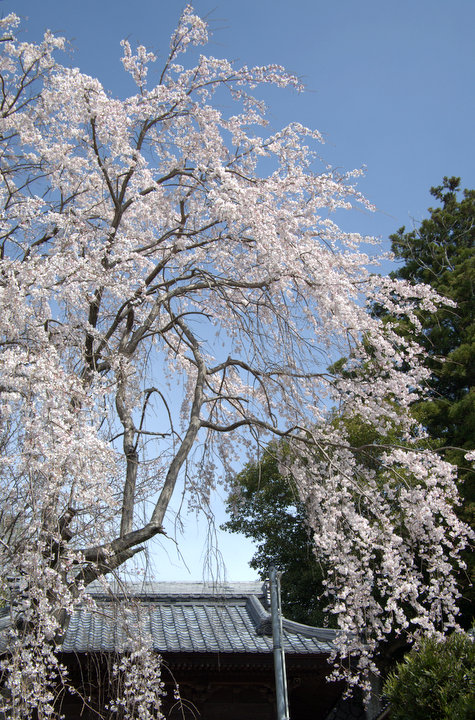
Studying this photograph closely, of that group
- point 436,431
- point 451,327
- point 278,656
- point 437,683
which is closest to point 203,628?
point 278,656

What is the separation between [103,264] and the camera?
602 centimetres

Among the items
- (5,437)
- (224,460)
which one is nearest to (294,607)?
(224,460)

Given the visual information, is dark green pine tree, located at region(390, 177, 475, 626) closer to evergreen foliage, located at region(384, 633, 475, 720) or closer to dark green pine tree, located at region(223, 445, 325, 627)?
dark green pine tree, located at region(223, 445, 325, 627)

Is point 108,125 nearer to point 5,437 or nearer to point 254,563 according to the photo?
point 5,437

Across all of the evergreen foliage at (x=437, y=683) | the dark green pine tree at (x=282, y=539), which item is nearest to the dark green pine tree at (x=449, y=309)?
the dark green pine tree at (x=282, y=539)

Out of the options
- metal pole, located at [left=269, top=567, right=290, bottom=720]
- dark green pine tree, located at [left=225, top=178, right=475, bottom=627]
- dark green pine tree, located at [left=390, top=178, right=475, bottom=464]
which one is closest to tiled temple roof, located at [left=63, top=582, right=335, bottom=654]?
metal pole, located at [left=269, top=567, right=290, bottom=720]

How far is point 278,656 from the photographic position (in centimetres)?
506

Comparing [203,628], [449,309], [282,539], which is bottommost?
[203,628]

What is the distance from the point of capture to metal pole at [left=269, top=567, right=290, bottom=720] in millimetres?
4891

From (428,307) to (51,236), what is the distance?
12.0 ft

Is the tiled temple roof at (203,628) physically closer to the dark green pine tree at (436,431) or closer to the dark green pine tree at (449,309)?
the dark green pine tree at (436,431)

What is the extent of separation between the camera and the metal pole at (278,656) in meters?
4.89

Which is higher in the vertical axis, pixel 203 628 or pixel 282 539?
pixel 282 539

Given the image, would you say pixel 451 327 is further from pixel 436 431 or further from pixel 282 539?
pixel 282 539
